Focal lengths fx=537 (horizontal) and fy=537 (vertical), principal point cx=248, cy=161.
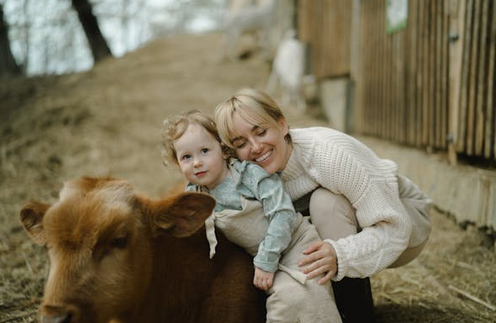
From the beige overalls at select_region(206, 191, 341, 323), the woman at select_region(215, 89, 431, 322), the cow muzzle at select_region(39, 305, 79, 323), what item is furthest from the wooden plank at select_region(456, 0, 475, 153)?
the cow muzzle at select_region(39, 305, 79, 323)

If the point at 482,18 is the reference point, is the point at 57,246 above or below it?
below

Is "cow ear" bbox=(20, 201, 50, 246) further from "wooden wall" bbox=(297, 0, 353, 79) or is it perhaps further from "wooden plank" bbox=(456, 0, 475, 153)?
"wooden wall" bbox=(297, 0, 353, 79)

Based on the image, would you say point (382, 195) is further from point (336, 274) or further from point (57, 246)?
point (57, 246)

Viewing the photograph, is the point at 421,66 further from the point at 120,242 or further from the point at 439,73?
the point at 120,242

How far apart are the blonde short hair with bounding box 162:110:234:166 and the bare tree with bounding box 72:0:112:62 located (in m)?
13.8

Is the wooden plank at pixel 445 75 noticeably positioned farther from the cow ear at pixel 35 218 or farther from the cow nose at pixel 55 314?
the cow nose at pixel 55 314

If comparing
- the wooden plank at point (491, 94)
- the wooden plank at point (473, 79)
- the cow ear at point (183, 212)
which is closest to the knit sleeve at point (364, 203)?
the cow ear at point (183, 212)

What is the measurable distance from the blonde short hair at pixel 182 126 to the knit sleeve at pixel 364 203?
575 millimetres

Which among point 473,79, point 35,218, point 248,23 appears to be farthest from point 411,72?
point 248,23

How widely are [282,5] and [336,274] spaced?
39.2 feet

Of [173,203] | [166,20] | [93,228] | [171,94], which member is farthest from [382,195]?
[166,20]

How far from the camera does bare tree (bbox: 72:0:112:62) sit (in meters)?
15.6

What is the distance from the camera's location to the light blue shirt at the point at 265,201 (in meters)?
2.79

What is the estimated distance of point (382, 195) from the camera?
3000 millimetres
